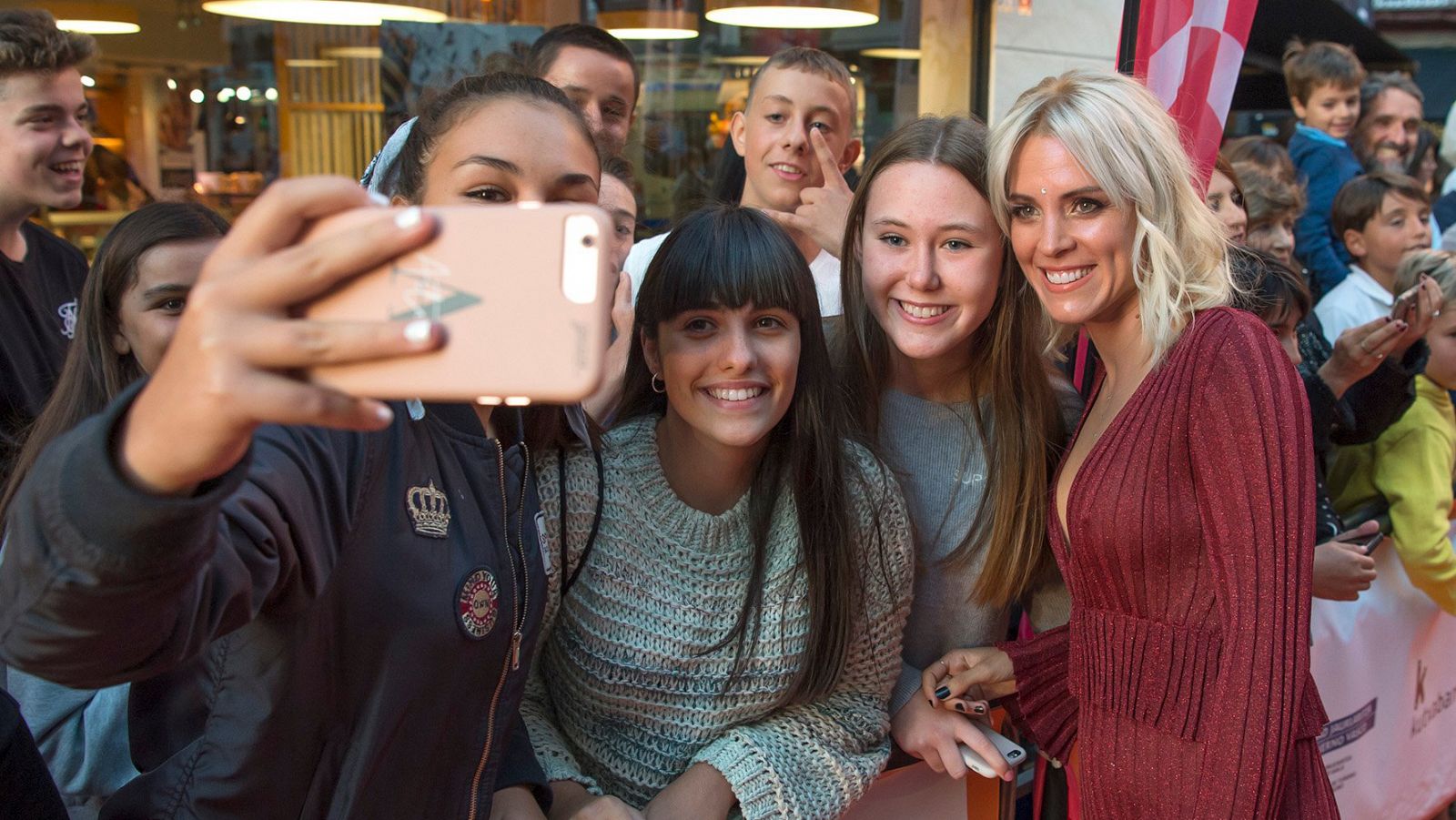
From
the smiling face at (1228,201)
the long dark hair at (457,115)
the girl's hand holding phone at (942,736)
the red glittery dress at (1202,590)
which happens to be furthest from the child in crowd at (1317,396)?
the long dark hair at (457,115)

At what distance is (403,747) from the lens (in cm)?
141

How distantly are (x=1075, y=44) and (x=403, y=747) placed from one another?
17.3 ft

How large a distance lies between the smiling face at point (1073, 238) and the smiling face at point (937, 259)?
0.23 m

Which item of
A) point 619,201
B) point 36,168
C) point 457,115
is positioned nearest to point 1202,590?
point 457,115

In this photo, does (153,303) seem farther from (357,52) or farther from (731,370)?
(357,52)

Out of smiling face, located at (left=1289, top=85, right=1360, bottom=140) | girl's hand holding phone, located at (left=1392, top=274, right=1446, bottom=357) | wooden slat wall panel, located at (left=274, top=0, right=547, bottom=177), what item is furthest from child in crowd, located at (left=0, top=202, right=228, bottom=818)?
smiling face, located at (left=1289, top=85, right=1360, bottom=140)

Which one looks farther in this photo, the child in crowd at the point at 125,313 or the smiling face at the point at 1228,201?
Result: the smiling face at the point at 1228,201

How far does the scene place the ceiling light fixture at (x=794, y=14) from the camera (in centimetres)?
537

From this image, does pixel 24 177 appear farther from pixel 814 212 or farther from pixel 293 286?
pixel 293 286

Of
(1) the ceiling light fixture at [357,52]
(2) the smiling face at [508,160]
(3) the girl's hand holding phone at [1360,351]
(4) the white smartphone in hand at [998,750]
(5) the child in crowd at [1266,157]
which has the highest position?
(1) the ceiling light fixture at [357,52]

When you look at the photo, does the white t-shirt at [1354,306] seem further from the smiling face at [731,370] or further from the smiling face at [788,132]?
the smiling face at [731,370]

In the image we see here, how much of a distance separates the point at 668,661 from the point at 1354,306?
349cm

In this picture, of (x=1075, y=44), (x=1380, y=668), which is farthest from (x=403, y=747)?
(x=1075, y=44)

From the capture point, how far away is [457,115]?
1673mm
